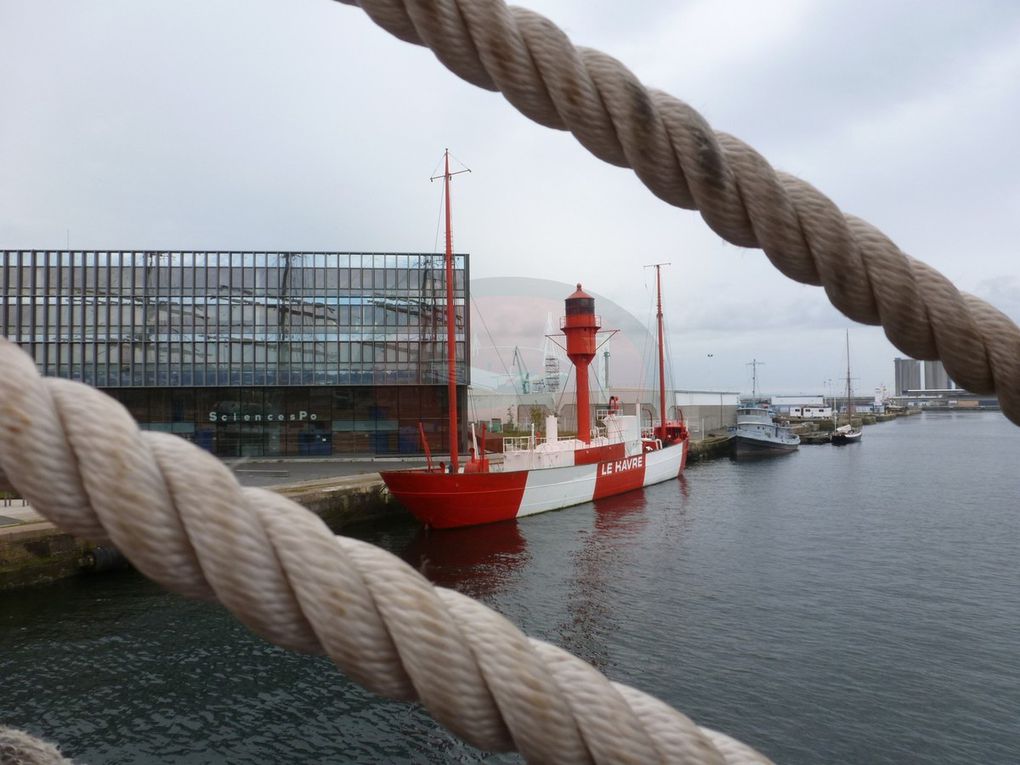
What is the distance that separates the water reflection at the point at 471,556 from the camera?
15.2 meters

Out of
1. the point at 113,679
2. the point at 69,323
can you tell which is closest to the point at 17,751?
the point at 113,679

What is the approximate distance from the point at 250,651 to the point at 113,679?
2011 mm

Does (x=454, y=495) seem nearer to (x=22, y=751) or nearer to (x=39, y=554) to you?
(x=39, y=554)

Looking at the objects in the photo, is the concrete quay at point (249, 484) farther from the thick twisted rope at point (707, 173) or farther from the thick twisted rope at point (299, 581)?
the thick twisted rope at point (707, 173)

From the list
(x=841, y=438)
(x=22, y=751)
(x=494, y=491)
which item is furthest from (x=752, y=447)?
(x=22, y=751)

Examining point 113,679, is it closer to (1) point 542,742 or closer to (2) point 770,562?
(1) point 542,742

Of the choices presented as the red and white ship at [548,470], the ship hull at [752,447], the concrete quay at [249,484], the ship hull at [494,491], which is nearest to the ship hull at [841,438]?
the ship hull at [752,447]

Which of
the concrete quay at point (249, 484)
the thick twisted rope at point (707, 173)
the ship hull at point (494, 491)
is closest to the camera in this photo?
the thick twisted rope at point (707, 173)

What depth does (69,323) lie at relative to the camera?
35219 millimetres

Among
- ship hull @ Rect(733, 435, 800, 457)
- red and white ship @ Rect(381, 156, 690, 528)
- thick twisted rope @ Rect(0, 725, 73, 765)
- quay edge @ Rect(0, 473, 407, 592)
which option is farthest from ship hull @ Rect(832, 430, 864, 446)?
thick twisted rope @ Rect(0, 725, 73, 765)

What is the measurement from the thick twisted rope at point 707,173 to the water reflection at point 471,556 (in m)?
13.4

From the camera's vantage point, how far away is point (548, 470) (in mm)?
23250

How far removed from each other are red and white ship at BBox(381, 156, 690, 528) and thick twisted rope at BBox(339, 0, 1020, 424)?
706 inches

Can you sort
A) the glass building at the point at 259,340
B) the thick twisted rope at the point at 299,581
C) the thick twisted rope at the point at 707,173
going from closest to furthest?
the thick twisted rope at the point at 299,581 < the thick twisted rope at the point at 707,173 < the glass building at the point at 259,340
